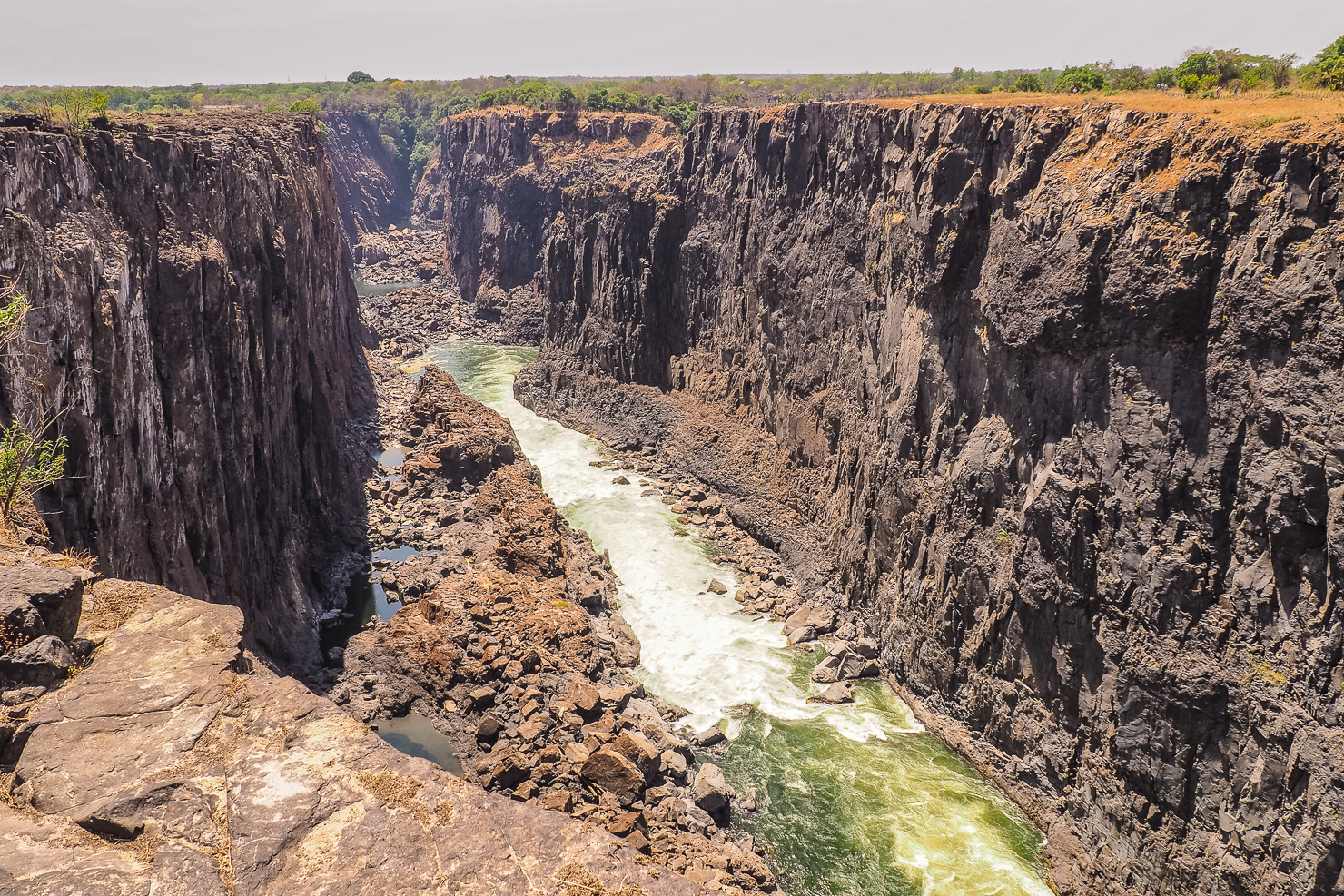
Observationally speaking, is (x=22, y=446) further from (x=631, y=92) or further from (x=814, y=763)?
(x=631, y=92)

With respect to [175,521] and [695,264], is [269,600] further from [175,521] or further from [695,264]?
[695,264]

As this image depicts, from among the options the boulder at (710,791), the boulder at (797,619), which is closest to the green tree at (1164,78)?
the boulder at (797,619)

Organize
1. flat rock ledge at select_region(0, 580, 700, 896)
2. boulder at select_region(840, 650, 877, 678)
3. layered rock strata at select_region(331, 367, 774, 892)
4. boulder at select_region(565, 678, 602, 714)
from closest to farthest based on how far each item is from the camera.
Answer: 1. flat rock ledge at select_region(0, 580, 700, 896)
2. layered rock strata at select_region(331, 367, 774, 892)
3. boulder at select_region(565, 678, 602, 714)
4. boulder at select_region(840, 650, 877, 678)

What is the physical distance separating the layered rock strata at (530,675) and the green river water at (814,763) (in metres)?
1.47

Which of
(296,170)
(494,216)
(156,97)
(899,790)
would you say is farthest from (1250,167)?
(156,97)

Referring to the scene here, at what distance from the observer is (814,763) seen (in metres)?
28.0

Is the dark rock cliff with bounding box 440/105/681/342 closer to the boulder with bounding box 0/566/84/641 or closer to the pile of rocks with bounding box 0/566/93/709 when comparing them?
the boulder with bounding box 0/566/84/641

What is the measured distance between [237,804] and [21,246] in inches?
683

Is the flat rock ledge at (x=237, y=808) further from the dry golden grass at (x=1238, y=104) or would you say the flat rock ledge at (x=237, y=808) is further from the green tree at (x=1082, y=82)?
the green tree at (x=1082, y=82)

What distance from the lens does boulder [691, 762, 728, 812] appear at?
24.8 metres

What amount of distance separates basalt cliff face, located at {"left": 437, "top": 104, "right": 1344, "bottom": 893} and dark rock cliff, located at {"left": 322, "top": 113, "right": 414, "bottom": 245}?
92.2 meters

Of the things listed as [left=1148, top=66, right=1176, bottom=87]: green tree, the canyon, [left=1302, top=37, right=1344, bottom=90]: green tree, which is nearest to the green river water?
the canyon

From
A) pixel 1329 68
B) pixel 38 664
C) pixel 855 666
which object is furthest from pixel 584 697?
pixel 1329 68

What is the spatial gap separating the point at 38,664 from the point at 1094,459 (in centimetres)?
2500
